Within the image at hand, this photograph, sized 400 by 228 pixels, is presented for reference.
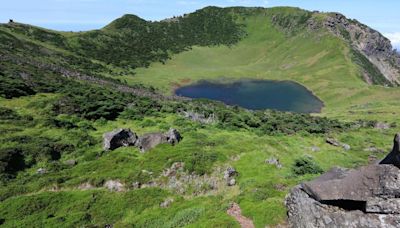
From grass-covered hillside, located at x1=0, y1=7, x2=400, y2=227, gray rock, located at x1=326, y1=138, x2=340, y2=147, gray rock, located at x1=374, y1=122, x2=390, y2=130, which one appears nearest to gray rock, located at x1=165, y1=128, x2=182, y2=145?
grass-covered hillside, located at x1=0, y1=7, x2=400, y2=227

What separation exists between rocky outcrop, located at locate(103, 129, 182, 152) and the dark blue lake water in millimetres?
94843

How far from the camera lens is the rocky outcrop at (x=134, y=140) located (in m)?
45.7

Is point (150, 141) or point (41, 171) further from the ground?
point (150, 141)

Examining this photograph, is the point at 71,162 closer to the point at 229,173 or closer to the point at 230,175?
the point at 229,173

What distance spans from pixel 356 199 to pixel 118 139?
106ft

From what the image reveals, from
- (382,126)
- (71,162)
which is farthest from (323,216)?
(382,126)

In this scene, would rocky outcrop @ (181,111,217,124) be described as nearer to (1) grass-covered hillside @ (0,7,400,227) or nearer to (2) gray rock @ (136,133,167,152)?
(1) grass-covered hillside @ (0,7,400,227)

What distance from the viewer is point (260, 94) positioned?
16250 cm

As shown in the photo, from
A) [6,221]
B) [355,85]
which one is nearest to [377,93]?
[355,85]

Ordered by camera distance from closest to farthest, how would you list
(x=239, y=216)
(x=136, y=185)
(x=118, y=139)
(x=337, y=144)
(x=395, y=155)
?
(x=395, y=155) < (x=239, y=216) < (x=136, y=185) < (x=118, y=139) < (x=337, y=144)

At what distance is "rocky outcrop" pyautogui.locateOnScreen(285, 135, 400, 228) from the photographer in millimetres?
19281

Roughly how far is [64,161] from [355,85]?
151m

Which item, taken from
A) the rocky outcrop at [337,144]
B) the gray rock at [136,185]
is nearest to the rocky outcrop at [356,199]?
the gray rock at [136,185]

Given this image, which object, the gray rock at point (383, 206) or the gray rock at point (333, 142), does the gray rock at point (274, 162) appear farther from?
the gray rock at point (333, 142)
